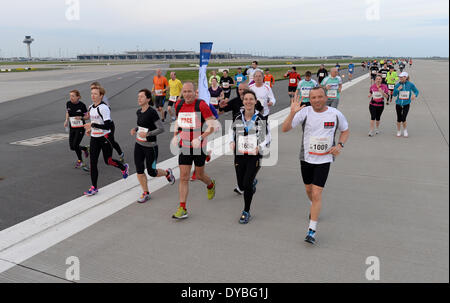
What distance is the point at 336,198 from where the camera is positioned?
5383 mm

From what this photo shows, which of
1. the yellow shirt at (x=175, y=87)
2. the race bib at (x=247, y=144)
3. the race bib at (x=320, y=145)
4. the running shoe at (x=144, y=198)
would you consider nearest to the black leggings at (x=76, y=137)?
the running shoe at (x=144, y=198)

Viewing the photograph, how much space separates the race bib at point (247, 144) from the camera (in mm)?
4512

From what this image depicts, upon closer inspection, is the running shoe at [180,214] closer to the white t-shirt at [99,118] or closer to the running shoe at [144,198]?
the running shoe at [144,198]

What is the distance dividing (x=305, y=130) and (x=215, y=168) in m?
3.22

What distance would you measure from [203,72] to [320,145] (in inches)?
97.3

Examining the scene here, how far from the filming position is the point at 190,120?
467 centimetres

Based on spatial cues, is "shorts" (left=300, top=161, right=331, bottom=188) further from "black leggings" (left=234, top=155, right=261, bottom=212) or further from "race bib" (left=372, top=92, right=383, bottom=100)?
"race bib" (left=372, top=92, right=383, bottom=100)

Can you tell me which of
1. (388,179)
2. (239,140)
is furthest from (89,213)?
(388,179)

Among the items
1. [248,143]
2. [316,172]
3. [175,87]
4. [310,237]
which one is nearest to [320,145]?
[316,172]

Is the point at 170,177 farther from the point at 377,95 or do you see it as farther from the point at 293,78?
the point at 293,78

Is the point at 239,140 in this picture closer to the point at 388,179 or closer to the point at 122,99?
the point at 388,179

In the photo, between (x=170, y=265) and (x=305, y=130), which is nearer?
(x=170, y=265)

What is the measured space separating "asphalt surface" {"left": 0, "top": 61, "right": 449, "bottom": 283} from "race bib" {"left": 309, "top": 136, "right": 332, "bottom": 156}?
3.41 ft
